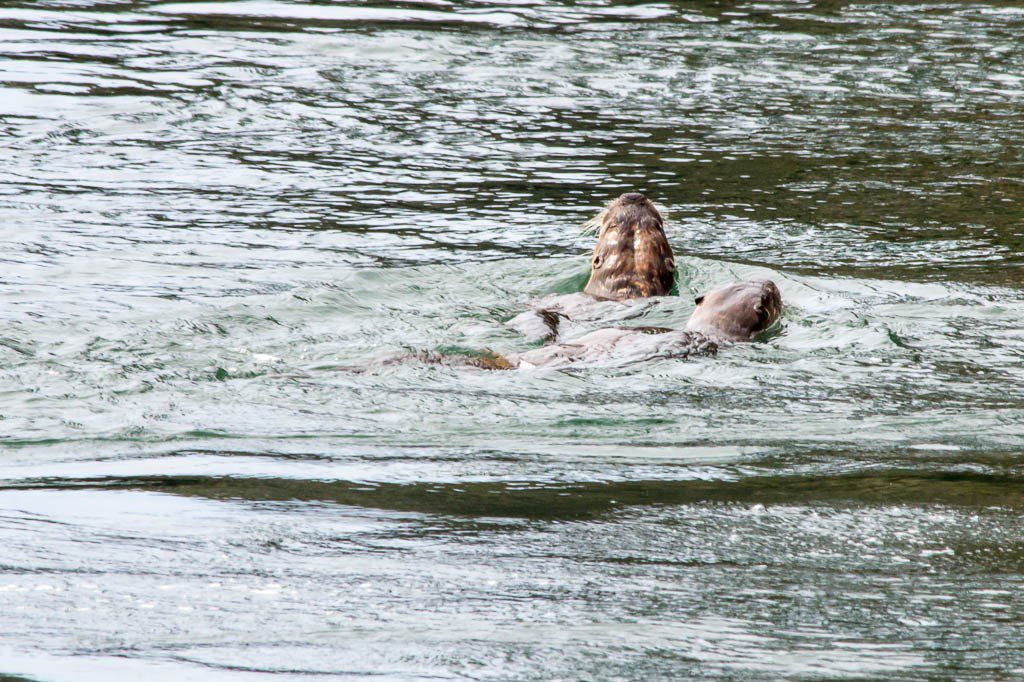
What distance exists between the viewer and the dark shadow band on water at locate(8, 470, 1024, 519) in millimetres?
4516

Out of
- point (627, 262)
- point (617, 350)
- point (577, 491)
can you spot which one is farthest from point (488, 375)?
point (627, 262)

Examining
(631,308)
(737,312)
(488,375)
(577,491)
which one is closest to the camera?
(577,491)

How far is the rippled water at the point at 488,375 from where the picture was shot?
11.8 ft

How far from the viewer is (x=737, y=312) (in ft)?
21.9

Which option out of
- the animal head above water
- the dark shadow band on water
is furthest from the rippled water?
the animal head above water

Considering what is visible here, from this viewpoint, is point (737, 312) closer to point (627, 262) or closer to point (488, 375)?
point (627, 262)

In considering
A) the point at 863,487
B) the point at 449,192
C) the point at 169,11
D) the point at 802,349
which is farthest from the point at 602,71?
the point at 863,487

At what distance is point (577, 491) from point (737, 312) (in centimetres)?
A: 233

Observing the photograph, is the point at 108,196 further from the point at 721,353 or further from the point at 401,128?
the point at 721,353

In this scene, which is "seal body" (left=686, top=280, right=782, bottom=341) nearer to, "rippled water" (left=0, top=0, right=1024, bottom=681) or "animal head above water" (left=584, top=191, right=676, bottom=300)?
"rippled water" (left=0, top=0, right=1024, bottom=681)

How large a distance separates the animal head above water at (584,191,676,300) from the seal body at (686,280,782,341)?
2.65ft

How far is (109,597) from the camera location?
12.3 feet

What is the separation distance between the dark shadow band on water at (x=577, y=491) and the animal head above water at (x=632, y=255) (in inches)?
119

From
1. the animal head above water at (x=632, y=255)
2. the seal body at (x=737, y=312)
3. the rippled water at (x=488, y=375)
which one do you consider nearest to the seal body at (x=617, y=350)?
the rippled water at (x=488, y=375)
